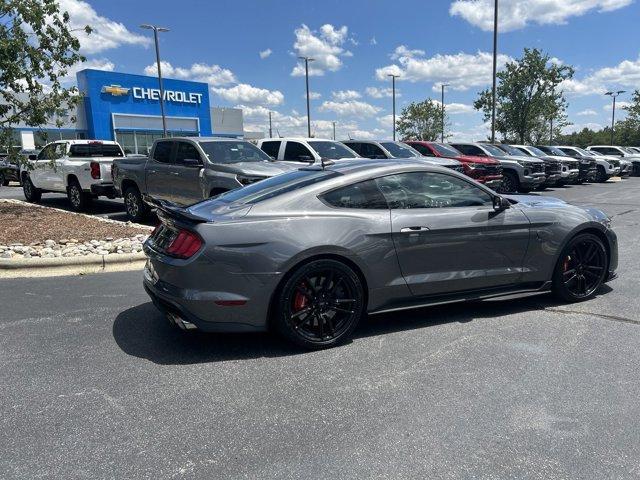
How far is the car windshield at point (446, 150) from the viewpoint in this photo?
1679cm

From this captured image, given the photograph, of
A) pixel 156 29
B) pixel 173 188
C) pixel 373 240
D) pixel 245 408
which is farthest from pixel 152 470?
pixel 156 29

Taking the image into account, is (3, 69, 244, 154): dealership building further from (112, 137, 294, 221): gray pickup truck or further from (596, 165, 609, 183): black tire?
(596, 165, 609, 183): black tire

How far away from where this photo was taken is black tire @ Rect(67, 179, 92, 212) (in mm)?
12241

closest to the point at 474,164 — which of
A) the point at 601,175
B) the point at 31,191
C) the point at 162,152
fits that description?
the point at 162,152

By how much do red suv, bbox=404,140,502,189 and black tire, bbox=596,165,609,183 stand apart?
11.5 meters

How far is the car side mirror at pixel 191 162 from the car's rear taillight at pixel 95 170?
10.3 ft

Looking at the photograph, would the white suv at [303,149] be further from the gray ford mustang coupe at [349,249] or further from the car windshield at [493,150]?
the car windshield at [493,150]

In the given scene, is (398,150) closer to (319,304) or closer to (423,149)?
(423,149)

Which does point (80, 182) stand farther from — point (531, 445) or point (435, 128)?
point (435, 128)

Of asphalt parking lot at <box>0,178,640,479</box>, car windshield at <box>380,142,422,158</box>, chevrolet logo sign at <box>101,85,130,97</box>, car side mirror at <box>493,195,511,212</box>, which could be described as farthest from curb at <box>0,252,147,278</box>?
chevrolet logo sign at <box>101,85,130,97</box>

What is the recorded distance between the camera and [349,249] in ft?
13.3

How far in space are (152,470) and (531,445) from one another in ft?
6.60

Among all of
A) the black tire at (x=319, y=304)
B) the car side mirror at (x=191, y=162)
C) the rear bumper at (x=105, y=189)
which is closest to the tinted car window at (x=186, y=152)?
the car side mirror at (x=191, y=162)

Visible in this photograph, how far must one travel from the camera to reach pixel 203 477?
2580mm
